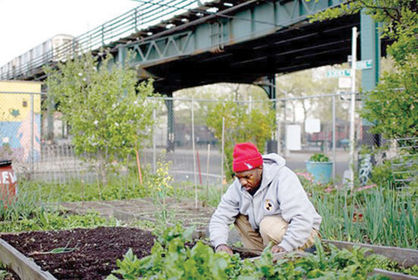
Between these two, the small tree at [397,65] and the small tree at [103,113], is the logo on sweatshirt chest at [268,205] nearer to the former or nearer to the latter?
the small tree at [397,65]

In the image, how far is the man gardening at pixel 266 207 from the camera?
3.77 metres

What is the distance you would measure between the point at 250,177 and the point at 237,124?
30.6 ft

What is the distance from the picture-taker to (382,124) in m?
6.51

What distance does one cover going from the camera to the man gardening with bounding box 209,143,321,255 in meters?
3.77

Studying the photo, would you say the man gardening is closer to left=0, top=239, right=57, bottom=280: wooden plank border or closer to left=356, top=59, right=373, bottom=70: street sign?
left=0, top=239, right=57, bottom=280: wooden plank border

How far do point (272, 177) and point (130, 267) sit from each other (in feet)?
6.25

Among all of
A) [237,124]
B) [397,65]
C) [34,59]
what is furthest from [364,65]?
[34,59]

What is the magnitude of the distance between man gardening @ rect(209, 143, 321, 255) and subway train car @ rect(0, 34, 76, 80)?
25851 millimetres

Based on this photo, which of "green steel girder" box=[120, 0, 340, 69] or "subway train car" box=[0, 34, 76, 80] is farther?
"subway train car" box=[0, 34, 76, 80]

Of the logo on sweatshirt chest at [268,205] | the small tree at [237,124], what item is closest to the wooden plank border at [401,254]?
the logo on sweatshirt chest at [268,205]

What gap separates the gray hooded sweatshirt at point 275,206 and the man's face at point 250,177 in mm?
69

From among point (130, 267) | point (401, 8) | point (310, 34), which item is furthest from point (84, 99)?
point (310, 34)

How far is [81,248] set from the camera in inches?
182

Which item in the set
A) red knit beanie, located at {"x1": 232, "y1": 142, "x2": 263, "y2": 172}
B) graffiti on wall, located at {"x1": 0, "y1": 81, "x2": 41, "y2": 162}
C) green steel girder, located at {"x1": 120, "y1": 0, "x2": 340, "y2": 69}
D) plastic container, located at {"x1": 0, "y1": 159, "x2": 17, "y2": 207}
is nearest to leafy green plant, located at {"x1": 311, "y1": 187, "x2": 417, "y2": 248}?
red knit beanie, located at {"x1": 232, "y1": 142, "x2": 263, "y2": 172}
